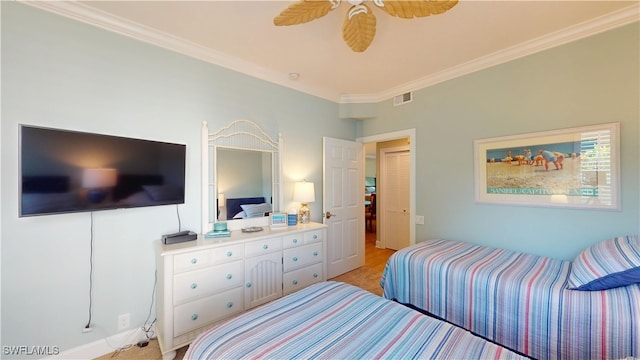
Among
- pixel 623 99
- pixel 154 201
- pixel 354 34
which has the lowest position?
pixel 154 201

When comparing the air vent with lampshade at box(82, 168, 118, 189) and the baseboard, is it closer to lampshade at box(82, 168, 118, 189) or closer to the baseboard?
lampshade at box(82, 168, 118, 189)

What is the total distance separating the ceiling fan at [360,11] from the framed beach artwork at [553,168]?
173cm

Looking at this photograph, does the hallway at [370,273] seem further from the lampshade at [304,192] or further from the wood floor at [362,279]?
the lampshade at [304,192]

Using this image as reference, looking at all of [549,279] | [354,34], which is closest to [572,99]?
[549,279]

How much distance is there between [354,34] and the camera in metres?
1.69

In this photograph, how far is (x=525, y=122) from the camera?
2.39 meters

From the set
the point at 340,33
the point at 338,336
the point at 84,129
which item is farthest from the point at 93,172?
the point at 340,33

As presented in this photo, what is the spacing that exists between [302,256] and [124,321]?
1583mm

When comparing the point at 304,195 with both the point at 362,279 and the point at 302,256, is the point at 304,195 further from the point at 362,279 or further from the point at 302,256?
the point at 362,279

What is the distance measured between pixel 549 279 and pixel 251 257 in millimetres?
2346

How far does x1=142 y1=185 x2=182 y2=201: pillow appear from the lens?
6.47ft

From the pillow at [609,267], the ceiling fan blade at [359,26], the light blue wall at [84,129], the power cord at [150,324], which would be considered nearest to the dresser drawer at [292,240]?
the light blue wall at [84,129]

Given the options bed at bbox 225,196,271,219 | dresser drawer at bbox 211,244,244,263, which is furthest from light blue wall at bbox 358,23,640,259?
dresser drawer at bbox 211,244,244,263

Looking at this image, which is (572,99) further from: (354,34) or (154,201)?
(154,201)
